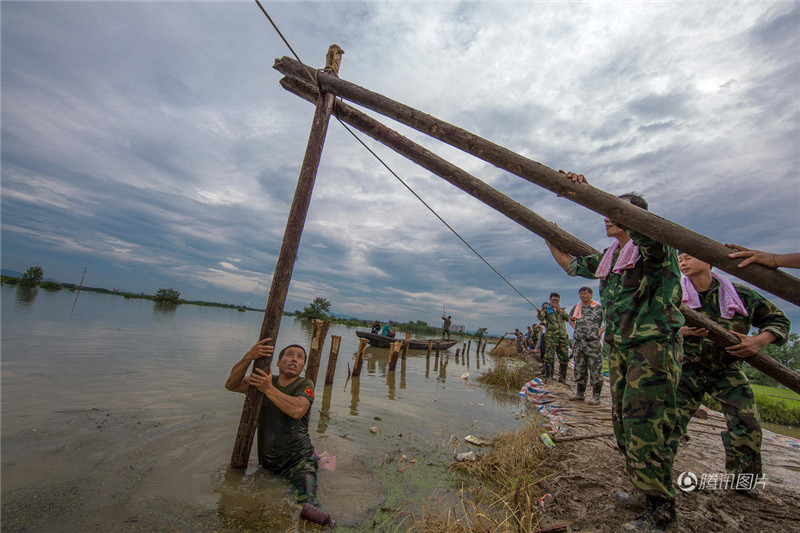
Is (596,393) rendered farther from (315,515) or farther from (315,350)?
(315,515)

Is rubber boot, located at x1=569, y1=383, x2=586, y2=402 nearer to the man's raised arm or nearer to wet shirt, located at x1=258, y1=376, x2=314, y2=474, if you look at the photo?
wet shirt, located at x1=258, y1=376, x2=314, y2=474

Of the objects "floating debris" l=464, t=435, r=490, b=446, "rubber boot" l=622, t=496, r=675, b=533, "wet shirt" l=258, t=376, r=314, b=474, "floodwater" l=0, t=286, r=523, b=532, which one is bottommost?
"floodwater" l=0, t=286, r=523, b=532

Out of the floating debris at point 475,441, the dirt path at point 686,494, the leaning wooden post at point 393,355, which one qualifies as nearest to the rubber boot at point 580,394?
the dirt path at point 686,494

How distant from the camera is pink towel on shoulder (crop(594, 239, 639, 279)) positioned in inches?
96.0

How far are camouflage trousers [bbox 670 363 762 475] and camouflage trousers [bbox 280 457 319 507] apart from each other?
3163mm

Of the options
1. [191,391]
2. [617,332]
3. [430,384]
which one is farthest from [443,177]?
[430,384]

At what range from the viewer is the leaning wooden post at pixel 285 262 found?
3.35m

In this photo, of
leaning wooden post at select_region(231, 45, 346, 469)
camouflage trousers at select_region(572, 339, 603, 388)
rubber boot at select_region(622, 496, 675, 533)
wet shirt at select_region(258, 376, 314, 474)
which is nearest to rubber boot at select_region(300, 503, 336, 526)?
wet shirt at select_region(258, 376, 314, 474)

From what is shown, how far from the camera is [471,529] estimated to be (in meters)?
2.20

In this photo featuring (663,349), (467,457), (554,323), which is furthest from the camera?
(554,323)

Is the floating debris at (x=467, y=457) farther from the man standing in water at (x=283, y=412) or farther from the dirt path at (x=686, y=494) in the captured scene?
the man standing in water at (x=283, y=412)

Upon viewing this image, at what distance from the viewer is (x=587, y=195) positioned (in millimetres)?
2285

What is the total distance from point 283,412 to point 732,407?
432 cm

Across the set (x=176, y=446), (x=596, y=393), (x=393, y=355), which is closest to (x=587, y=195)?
(x=176, y=446)
